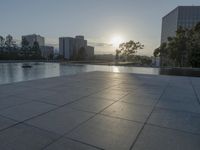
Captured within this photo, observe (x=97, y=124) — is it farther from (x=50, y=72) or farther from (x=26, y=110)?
(x=50, y=72)

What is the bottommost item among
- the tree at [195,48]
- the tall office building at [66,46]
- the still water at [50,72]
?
the still water at [50,72]

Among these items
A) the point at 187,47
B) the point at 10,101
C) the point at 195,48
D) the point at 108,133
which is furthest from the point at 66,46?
the point at 108,133

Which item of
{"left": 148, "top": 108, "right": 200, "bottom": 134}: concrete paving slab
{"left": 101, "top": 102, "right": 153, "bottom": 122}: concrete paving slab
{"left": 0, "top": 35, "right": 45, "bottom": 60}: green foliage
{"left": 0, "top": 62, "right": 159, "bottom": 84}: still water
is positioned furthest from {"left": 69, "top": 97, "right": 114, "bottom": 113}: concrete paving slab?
{"left": 0, "top": 35, "right": 45, "bottom": 60}: green foliage

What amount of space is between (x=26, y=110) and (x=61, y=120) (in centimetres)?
73

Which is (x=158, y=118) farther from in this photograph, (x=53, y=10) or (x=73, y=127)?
(x=53, y=10)

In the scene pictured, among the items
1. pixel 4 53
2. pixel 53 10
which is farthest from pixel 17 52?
pixel 53 10

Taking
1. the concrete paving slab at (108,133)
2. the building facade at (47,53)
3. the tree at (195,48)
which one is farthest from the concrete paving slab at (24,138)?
the building facade at (47,53)

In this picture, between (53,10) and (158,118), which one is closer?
(158,118)

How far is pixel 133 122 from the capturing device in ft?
6.58

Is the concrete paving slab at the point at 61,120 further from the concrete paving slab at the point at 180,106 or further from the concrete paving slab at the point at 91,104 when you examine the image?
the concrete paving slab at the point at 180,106

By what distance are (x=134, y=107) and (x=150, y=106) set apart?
0.30m

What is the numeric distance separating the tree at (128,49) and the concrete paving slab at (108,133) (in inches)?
1052

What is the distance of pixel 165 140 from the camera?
1570 millimetres

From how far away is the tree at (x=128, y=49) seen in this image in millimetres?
27578
